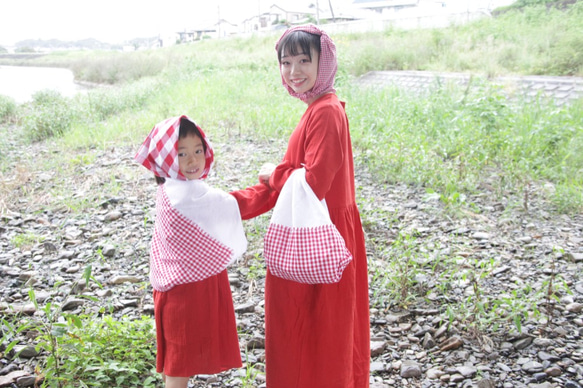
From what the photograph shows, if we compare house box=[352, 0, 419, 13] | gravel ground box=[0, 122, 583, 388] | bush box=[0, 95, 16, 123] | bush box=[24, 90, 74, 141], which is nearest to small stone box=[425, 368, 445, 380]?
gravel ground box=[0, 122, 583, 388]

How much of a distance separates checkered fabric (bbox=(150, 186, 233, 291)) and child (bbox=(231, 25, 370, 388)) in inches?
8.2

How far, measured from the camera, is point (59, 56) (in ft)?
65.7

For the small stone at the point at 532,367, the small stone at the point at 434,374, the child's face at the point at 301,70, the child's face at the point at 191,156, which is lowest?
the small stone at the point at 434,374

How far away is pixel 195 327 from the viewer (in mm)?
1770

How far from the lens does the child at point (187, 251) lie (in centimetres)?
175

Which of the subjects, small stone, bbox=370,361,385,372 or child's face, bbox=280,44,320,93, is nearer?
child's face, bbox=280,44,320,93

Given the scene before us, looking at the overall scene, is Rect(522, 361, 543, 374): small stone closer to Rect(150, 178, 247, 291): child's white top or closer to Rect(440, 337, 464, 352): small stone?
Rect(440, 337, 464, 352): small stone

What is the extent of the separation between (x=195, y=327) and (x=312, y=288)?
462 millimetres

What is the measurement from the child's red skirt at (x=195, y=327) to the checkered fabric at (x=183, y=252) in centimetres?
5

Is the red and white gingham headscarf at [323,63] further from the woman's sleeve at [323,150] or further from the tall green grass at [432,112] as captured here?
the tall green grass at [432,112]

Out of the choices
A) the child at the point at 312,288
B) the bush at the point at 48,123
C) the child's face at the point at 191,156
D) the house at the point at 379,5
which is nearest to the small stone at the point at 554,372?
the child at the point at 312,288

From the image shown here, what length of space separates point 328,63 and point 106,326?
69.8 inches

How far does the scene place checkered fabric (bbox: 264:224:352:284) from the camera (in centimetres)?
167

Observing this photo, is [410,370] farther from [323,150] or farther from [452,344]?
[323,150]
